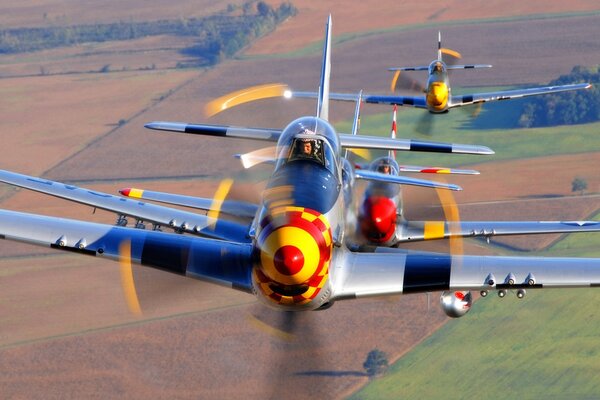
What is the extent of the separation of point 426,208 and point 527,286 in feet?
29.4

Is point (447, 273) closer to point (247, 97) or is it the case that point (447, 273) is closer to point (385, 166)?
point (247, 97)

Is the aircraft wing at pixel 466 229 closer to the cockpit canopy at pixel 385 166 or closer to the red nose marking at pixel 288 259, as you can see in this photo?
the cockpit canopy at pixel 385 166

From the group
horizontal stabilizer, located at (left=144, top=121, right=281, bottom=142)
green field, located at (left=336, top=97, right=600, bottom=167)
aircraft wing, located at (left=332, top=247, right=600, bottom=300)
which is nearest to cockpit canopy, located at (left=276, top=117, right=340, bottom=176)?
aircraft wing, located at (left=332, top=247, right=600, bottom=300)

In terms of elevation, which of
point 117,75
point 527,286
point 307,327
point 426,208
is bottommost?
point 307,327

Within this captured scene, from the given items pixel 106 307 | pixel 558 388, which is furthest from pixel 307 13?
pixel 558 388

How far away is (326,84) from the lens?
29.2 meters

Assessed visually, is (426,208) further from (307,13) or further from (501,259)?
(307,13)

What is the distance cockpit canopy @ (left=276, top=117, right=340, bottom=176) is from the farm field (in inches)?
127

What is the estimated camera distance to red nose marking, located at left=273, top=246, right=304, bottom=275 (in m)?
22.0

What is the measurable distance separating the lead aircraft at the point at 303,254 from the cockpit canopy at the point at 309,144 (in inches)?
1.0

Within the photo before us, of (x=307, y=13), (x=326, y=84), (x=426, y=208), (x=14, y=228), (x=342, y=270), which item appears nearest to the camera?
(x=342, y=270)

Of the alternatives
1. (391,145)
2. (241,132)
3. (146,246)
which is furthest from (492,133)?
(146,246)

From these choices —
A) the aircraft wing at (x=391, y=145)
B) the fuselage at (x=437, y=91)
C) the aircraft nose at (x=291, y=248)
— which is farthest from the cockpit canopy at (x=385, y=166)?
the fuselage at (x=437, y=91)

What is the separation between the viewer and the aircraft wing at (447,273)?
24281mm
